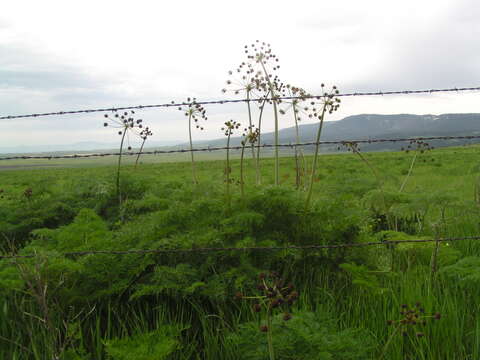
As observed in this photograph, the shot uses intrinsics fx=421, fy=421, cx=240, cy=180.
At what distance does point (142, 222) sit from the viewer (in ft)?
12.2

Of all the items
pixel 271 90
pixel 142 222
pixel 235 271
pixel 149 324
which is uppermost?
pixel 271 90

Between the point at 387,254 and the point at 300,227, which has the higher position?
the point at 300,227

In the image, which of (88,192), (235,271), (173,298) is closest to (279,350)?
(235,271)

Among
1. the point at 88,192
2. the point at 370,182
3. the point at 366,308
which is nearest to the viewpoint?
the point at 366,308

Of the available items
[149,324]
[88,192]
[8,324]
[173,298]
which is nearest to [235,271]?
[173,298]

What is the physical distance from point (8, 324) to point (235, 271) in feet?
5.69

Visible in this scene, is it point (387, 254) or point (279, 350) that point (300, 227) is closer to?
point (387, 254)

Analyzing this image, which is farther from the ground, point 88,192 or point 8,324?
point 88,192

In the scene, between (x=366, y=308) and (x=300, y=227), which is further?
(x=300, y=227)

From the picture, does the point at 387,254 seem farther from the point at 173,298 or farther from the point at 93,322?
the point at 93,322

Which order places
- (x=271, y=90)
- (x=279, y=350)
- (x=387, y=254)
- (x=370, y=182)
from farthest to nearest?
1. (x=370, y=182)
2. (x=271, y=90)
3. (x=387, y=254)
4. (x=279, y=350)

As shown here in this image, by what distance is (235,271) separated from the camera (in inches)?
122

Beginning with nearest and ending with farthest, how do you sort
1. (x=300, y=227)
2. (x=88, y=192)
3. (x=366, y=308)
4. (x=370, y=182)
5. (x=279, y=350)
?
1. (x=279, y=350)
2. (x=366, y=308)
3. (x=300, y=227)
4. (x=88, y=192)
5. (x=370, y=182)

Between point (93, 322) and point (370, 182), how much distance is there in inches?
190
